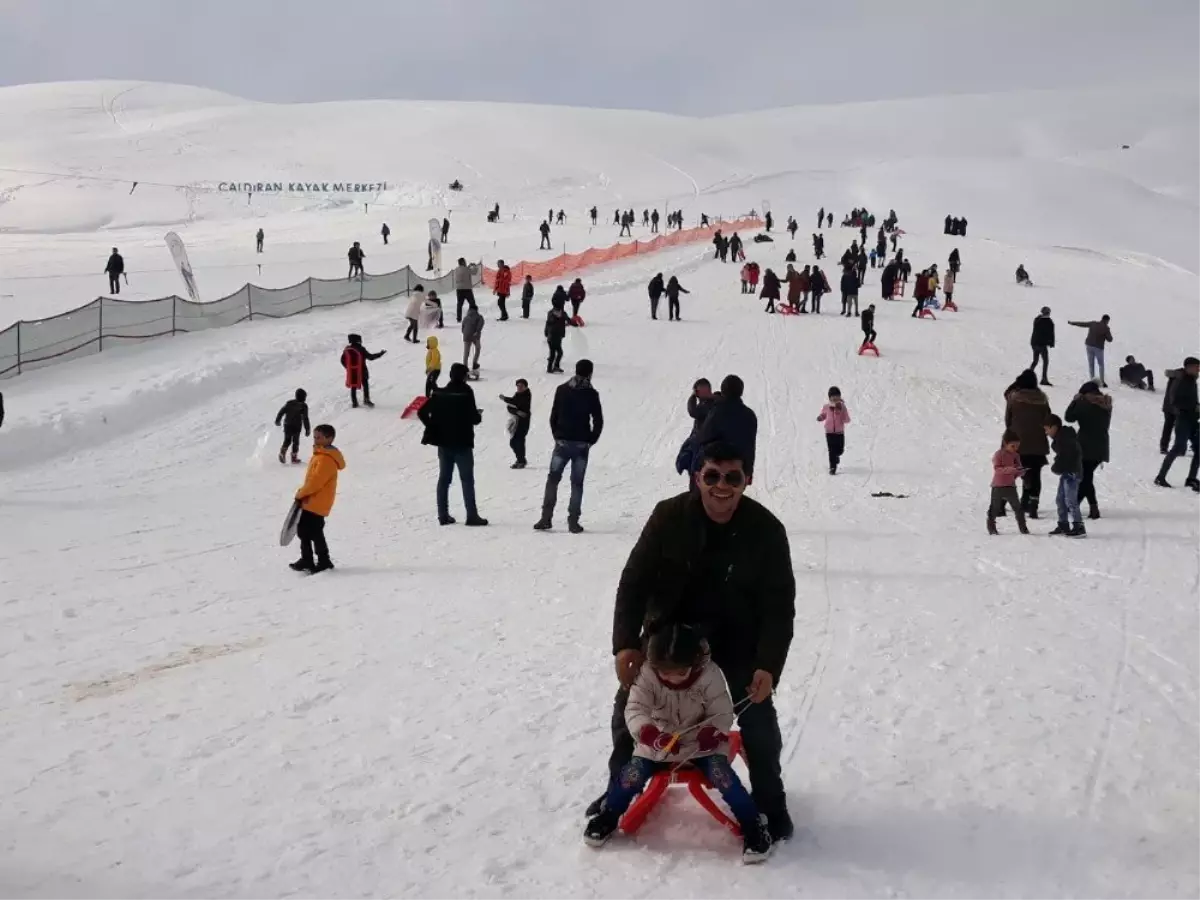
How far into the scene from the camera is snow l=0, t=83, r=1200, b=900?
4230mm

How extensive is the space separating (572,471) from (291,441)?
6.01 metres

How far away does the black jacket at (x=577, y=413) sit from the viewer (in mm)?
10727

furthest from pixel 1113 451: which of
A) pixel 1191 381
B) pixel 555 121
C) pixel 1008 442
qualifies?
pixel 555 121

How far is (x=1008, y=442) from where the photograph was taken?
11477 millimetres

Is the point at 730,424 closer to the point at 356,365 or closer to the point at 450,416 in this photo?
the point at 450,416

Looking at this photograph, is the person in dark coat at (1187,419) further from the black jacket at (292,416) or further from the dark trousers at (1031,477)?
the black jacket at (292,416)

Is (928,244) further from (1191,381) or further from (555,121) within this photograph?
(555,121)

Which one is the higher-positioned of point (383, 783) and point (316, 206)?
point (316, 206)

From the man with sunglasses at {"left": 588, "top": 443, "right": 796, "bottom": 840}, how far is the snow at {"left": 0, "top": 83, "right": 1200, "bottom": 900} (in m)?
0.76

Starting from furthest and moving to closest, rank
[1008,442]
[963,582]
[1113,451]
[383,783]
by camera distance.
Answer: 1. [1113,451]
2. [1008,442]
3. [963,582]
4. [383,783]

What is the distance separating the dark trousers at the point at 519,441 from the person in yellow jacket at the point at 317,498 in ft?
19.1

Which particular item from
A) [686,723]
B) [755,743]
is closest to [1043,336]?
[755,743]

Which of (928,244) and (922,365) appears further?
(928,244)

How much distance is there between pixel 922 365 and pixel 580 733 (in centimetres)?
1975
